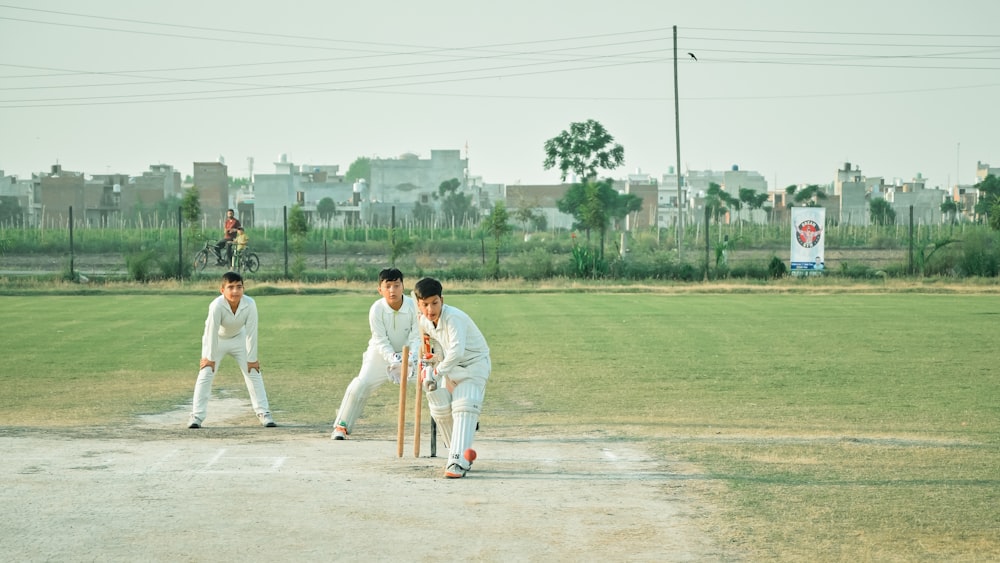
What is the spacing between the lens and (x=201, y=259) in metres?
45.1

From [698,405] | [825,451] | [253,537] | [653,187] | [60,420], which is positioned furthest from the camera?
[653,187]

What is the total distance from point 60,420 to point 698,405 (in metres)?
7.46

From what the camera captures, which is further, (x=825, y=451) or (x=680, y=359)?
(x=680, y=359)

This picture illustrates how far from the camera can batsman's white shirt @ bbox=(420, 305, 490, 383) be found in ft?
33.2

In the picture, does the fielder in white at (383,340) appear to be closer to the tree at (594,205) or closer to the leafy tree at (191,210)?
the tree at (594,205)

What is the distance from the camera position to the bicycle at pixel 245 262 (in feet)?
145

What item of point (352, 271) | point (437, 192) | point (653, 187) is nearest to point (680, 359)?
point (352, 271)

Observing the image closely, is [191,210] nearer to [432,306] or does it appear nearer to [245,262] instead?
[245,262]

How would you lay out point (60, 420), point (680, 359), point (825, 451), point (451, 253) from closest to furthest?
1. point (825, 451)
2. point (60, 420)
3. point (680, 359)
4. point (451, 253)

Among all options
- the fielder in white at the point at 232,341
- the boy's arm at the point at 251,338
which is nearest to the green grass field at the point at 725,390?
the fielder in white at the point at 232,341

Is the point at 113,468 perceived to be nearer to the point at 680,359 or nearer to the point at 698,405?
the point at 698,405

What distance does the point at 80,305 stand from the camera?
33281 millimetres

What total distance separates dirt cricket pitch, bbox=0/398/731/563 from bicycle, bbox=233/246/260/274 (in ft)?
107

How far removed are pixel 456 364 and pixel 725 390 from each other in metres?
7.13
